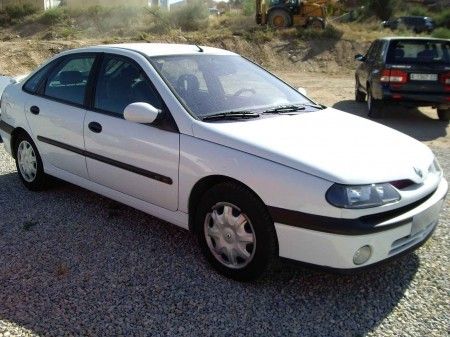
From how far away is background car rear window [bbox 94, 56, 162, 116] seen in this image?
375cm

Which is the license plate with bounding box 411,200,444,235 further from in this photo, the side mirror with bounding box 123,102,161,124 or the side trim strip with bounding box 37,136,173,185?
the side mirror with bounding box 123,102,161,124

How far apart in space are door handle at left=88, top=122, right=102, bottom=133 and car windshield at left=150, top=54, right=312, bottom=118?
0.68 metres

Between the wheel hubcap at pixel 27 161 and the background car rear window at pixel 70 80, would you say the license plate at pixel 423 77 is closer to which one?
the background car rear window at pixel 70 80

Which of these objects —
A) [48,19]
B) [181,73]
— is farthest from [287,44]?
[181,73]

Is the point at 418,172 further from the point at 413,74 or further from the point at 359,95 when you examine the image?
the point at 359,95

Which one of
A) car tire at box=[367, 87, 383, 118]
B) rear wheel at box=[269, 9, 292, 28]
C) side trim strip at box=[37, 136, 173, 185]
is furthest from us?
rear wheel at box=[269, 9, 292, 28]

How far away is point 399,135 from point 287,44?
21066 millimetres

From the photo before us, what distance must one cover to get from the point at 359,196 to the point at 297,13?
23197mm

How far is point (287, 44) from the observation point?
2391cm

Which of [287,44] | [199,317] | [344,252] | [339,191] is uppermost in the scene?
[339,191]

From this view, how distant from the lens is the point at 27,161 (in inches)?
198

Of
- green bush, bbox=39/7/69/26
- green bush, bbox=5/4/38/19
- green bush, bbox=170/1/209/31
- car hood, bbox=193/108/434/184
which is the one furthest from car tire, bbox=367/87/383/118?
green bush, bbox=5/4/38/19

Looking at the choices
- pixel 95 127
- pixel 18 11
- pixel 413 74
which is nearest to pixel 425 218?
pixel 95 127

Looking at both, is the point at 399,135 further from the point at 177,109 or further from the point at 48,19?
the point at 48,19
